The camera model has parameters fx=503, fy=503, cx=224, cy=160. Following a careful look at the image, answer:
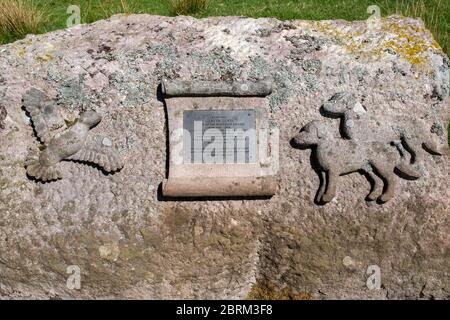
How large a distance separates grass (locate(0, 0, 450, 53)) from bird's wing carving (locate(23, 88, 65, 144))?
7.66 ft

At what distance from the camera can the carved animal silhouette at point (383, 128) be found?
117 inches

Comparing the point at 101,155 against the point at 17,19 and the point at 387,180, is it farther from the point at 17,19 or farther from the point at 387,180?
the point at 17,19

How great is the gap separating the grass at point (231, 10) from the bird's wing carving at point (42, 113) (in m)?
2.34

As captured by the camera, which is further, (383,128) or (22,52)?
(22,52)

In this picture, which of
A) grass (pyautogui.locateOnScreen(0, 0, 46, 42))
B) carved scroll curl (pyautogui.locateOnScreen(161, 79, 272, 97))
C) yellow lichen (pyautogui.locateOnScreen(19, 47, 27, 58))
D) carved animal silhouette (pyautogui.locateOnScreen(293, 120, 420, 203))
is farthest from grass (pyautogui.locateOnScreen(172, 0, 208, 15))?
carved animal silhouette (pyautogui.locateOnScreen(293, 120, 420, 203))

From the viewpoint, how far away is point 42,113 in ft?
9.84

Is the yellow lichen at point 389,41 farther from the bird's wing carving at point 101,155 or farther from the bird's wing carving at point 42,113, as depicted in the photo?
the bird's wing carving at point 42,113

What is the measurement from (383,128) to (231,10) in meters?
2.82

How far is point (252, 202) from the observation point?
118 inches

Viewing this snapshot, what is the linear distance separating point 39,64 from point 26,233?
104cm

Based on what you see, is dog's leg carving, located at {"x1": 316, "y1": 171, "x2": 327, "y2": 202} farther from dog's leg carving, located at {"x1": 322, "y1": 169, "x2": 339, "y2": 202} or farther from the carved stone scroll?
the carved stone scroll

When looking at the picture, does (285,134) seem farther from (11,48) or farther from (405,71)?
(11,48)

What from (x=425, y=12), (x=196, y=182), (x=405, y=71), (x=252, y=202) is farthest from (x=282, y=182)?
(x=425, y=12)

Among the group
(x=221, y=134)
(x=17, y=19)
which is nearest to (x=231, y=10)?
(x=17, y=19)
